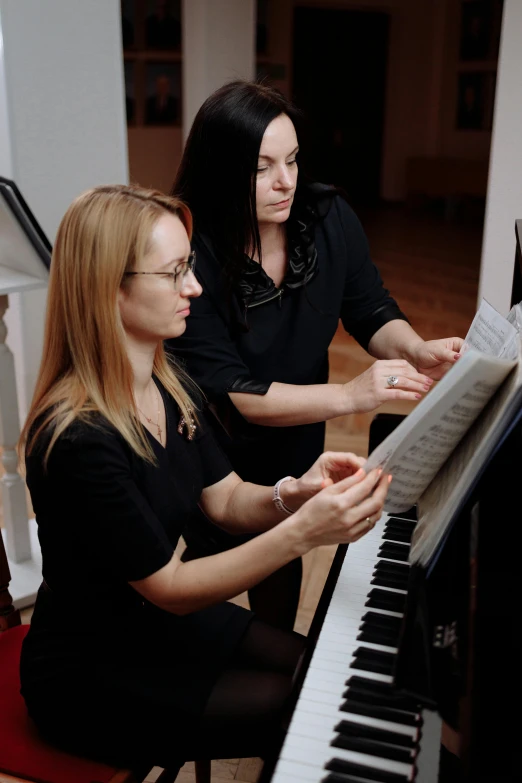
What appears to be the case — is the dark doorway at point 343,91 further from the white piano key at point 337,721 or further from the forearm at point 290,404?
the white piano key at point 337,721

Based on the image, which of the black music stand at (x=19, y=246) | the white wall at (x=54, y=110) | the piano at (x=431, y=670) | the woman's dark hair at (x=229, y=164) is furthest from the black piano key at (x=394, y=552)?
the white wall at (x=54, y=110)

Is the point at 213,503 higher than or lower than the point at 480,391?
lower

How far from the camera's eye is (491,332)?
1360mm

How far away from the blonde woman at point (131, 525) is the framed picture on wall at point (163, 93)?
8.28m

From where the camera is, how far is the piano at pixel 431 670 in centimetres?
93

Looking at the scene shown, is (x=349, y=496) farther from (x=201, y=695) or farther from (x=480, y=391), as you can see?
(x=201, y=695)

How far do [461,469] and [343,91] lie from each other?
465 inches

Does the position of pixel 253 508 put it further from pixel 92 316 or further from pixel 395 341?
pixel 395 341

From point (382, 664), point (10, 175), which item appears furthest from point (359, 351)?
point (382, 664)

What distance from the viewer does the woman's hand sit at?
163cm

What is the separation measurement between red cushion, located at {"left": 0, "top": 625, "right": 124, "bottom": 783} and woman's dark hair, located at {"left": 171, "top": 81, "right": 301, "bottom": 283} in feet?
3.02

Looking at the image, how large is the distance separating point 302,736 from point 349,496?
313 millimetres

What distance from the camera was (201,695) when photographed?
1413mm

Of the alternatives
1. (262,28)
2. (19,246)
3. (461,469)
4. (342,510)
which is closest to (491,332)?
(461,469)
